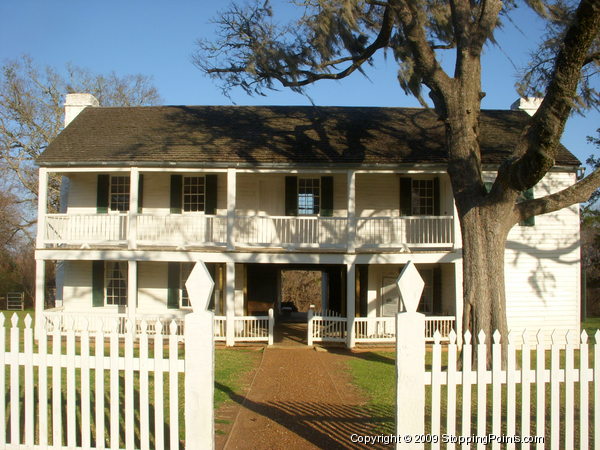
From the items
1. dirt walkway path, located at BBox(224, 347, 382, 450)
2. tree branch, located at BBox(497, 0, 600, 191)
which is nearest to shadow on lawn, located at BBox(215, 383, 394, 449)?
dirt walkway path, located at BBox(224, 347, 382, 450)

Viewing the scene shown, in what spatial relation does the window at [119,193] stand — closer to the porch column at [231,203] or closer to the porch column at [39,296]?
the porch column at [39,296]

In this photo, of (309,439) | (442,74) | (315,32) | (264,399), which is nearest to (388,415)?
(309,439)

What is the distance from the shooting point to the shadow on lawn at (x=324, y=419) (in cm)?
661

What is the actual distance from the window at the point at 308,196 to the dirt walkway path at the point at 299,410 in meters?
6.56

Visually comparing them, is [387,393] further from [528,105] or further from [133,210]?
[528,105]

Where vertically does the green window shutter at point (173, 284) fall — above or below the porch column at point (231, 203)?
below

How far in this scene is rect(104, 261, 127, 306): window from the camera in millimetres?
18234

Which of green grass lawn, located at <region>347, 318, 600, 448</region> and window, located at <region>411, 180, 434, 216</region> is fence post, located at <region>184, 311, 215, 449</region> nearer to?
green grass lawn, located at <region>347, 318, 600, 448</region>

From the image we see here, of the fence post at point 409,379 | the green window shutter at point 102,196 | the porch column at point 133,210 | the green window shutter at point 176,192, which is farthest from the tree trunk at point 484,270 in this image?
the green window shutter at point 102,196

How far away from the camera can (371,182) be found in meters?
18.0

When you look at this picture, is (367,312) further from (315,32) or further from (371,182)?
(315,32)

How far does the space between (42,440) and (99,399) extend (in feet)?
2.82

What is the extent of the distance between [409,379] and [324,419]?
9.66 feet

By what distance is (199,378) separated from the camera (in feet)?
17.0
